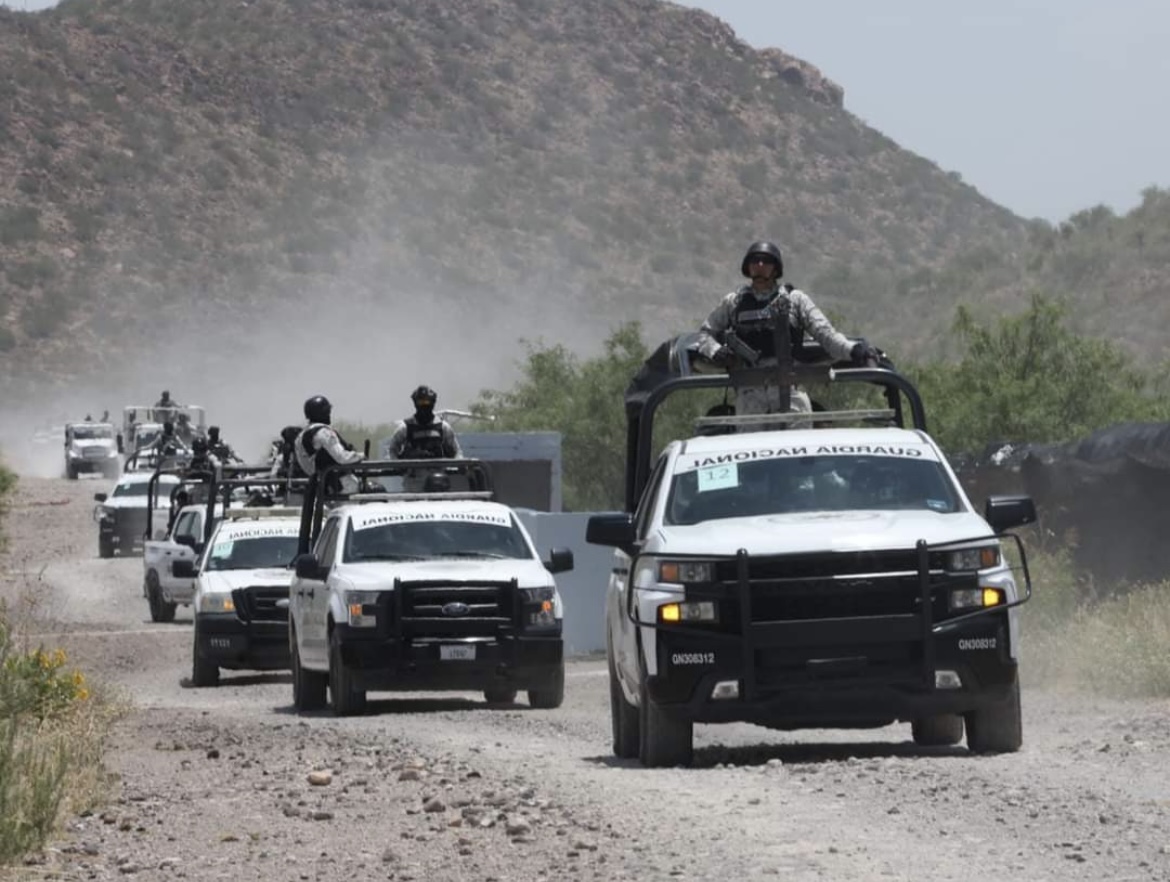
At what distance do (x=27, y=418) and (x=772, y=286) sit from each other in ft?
267

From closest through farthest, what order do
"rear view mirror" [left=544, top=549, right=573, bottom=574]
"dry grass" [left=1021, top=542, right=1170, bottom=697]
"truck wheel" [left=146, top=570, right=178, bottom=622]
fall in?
1. "dry grass" [left=1021, top=542, right=1170, bottom=697]
2. "rear view mirror" [left=544, top=549, right=573, bottom=574]
3. "truck wheel" [left=146, top=570, right=178, bottom=622]

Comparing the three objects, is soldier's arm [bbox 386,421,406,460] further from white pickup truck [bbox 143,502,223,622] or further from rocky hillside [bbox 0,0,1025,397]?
rocky hillside [bbox 0,0,1025,397]

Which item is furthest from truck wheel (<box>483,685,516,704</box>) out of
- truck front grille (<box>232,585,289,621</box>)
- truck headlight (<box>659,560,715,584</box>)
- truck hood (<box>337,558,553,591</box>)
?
truck headlight (<box>659,560,715,584</box>)

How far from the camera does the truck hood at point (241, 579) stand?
23.7 metres

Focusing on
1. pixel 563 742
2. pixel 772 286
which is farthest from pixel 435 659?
pixel 772 286

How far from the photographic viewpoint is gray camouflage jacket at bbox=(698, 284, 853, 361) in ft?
47.5

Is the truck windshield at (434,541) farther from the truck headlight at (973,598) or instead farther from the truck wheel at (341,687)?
the truck headlight at (973,598)

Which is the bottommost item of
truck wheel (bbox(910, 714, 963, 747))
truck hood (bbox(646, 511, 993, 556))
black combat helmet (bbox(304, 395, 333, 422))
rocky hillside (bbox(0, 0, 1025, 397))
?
truck wheel (bbox(910, 714, 963, 747))

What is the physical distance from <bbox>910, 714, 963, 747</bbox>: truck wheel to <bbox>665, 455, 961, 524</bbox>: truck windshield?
1259 millimetres

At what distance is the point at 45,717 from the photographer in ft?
52.9

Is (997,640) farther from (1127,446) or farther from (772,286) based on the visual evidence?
(1127,446)

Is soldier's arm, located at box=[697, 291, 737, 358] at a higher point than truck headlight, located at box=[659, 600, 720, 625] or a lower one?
higher

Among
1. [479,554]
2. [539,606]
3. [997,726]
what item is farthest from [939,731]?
[479,554]

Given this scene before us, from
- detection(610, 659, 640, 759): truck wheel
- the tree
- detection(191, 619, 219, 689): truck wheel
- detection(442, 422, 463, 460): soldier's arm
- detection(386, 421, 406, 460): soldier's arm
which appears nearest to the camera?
detection(610, 659, 640, 759): truck wheel
